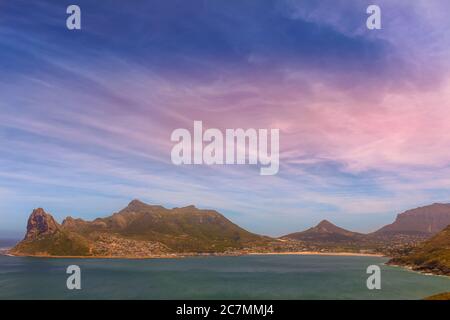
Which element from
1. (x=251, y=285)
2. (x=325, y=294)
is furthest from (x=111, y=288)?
(x=325, y=294)

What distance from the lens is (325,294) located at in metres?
163

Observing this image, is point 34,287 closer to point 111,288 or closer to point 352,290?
point 111,288
